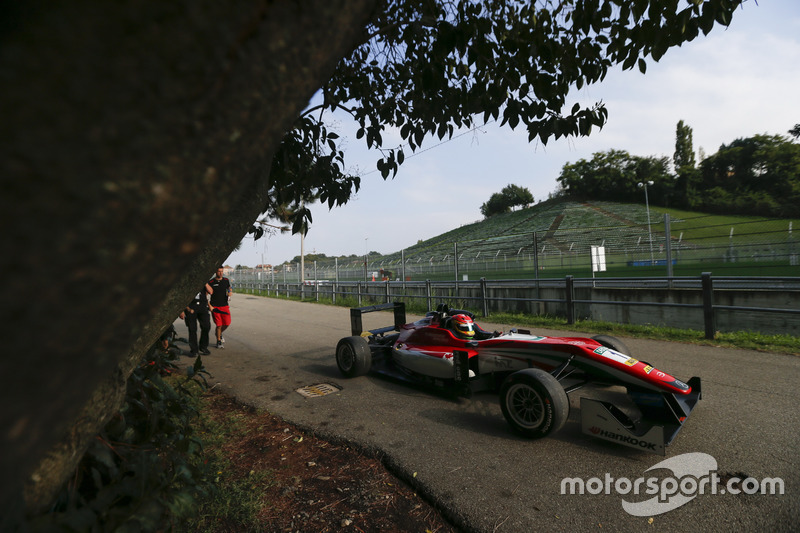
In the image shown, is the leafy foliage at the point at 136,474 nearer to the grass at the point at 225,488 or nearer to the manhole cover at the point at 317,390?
the grass at the point at 225,488

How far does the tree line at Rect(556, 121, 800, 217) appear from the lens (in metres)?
46.5

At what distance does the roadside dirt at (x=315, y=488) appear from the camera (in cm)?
238

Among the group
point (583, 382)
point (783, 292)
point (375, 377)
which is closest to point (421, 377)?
point (375, 377)

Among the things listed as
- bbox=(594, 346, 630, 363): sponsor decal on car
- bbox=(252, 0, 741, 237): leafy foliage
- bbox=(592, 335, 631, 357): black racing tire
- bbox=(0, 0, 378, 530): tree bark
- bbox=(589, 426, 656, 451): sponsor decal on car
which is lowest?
bbox=(589, 426, 656, 451): sponsor decal on car

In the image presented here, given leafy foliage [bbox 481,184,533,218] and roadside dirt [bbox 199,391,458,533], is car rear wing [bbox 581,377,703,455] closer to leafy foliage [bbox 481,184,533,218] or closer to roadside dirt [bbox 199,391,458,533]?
roadside dirt [bbox 199,391,458,533]

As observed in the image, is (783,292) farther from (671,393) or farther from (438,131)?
(438,131)

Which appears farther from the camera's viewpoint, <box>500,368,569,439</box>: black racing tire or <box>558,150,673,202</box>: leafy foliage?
<box>558,150,673,202</box>: leafy foliage

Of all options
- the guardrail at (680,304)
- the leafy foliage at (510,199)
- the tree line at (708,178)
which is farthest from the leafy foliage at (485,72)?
the leafy foliage at (510,199)

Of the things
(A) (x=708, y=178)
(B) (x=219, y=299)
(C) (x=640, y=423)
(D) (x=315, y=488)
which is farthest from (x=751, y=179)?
(D) (x=315, y=488)

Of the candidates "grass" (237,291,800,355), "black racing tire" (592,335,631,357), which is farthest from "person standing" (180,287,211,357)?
"black racing tire" (592,335,631,357)

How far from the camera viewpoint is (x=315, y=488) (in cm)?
275

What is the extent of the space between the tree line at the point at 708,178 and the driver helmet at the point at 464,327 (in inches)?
1943

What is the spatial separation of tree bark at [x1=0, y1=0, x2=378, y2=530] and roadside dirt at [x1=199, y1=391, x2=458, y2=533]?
2.20 meters

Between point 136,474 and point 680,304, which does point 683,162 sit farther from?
point 136,474
